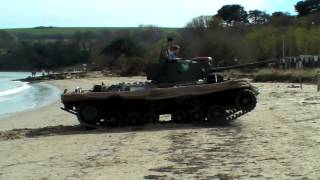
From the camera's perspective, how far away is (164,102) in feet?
63.3

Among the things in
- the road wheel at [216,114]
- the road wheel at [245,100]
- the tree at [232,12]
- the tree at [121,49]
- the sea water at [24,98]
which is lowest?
the sea water at [24,98]

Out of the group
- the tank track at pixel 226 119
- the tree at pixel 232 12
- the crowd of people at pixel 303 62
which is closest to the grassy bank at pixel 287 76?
the crowd of people at pixel 303 62

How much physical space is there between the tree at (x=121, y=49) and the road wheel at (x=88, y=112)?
94.6 meters

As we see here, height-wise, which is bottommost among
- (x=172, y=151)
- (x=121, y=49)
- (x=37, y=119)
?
(x=37, y=119)

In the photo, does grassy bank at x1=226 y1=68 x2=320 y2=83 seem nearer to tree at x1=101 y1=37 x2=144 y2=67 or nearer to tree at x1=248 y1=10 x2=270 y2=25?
tree at x1=101 y1=37 x2=144 y2=67

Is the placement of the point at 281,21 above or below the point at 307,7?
below

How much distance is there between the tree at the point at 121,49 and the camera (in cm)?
11575

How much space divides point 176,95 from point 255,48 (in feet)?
204

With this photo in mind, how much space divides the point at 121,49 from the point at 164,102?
100 metres

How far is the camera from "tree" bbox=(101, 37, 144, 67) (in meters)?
116

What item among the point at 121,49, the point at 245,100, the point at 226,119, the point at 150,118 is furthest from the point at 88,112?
the point at 121,49

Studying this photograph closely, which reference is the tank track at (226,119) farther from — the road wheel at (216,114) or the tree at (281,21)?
the tree at (281,21)

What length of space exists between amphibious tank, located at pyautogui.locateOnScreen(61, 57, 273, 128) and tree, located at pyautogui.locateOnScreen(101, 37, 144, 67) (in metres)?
94.4

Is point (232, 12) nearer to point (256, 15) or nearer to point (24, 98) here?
point (256, 15)
